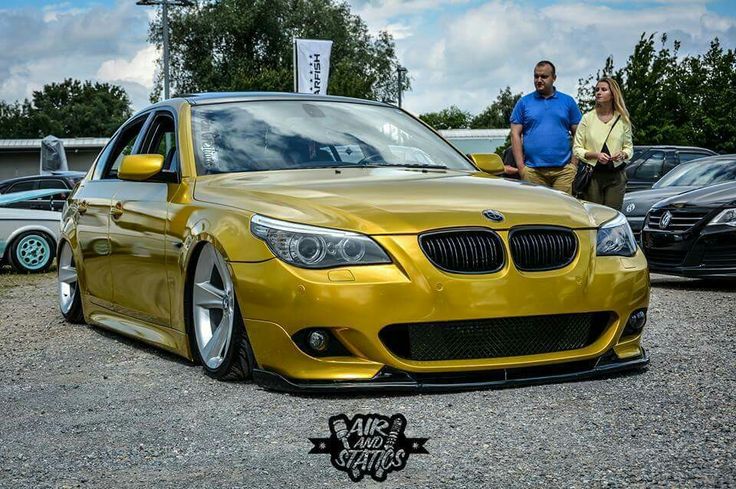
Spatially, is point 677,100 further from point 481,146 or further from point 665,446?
point 665,446

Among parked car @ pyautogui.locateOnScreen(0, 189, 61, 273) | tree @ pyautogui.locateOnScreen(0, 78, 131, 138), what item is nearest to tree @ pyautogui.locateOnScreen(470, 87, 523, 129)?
tree @ pyautogui.locateOnScreen(0, 78, 131, 138)

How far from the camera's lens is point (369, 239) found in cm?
512

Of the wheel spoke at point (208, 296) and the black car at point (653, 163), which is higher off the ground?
the wheel spoke at point (208, 296)

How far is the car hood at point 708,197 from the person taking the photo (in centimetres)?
1134

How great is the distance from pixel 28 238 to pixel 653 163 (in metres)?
10.6

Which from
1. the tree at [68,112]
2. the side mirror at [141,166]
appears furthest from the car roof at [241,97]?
the tree at [68,112]

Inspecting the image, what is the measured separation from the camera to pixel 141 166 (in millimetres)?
6457

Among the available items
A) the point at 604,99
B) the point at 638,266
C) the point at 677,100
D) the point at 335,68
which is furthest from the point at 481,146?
the point at 638,266

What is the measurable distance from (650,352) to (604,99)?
152 inches

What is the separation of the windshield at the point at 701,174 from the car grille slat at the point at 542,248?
30.1 feet

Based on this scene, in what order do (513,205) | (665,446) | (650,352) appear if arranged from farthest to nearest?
(650,352), (513,205), (665,446)

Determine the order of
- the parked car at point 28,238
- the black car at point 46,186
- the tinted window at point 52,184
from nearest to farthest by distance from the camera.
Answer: the parked car at point 28,238 < the black car at point 46,186 < the tinted window at point 52,184

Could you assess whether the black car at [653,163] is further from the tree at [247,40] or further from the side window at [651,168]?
the tree at [247,40]

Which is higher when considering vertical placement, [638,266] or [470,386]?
[638,266]
